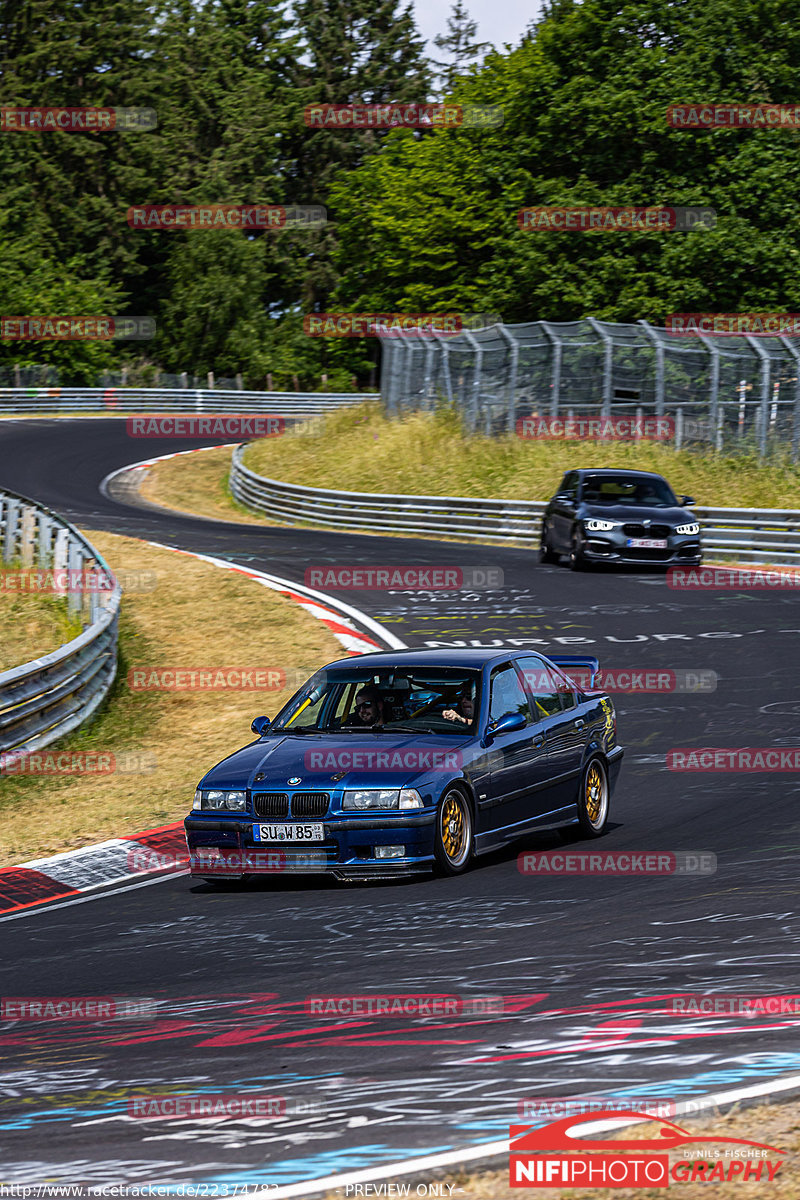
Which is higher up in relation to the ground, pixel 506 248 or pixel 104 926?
pixel 506 248

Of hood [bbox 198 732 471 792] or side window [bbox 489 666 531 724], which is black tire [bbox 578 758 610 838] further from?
hood [bbox 198 732 471 792]

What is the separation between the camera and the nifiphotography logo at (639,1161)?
429 cm

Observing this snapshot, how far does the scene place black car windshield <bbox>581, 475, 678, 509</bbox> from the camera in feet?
86.0

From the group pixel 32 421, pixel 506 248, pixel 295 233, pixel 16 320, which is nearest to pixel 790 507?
pixel 506 248

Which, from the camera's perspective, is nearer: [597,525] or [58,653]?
[58,653]

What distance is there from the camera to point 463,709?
1005 cm

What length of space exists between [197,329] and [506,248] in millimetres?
34236

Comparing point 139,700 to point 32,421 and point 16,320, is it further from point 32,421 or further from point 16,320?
point 16,320

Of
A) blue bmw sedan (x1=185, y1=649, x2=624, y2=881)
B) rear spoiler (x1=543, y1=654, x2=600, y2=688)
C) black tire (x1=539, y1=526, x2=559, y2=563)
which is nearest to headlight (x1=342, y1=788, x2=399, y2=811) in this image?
blue bmw sedan (x1=185, y1=649, x2=624, y2=881)

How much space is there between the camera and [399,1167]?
14.6 feet

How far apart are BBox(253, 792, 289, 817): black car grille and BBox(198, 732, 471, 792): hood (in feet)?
0.11

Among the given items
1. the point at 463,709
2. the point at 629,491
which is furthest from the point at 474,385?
the point at 463,709

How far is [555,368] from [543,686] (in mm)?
25760

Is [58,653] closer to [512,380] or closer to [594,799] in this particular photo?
[594,799]
